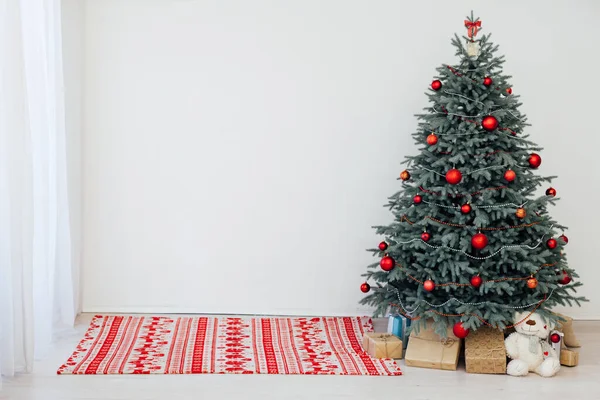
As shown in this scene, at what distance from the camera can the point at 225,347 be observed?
13.6ft

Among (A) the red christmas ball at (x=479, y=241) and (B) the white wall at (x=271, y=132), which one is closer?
(A) the red christmas ball at (x=479, y=241)

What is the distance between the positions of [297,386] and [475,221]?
1.17 meters

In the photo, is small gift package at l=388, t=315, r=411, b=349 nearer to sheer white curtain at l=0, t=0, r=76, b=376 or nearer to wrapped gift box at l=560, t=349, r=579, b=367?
wrapped gift box at l=560, t=349, r=579, b=367

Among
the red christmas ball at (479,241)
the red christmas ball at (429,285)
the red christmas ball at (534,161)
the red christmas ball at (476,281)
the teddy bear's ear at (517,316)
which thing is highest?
the red christmas ball at (534,161)

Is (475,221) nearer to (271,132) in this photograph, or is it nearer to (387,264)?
(387,264)

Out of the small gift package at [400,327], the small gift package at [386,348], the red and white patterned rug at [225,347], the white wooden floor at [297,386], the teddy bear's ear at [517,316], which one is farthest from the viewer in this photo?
the small gift package at [400,327]

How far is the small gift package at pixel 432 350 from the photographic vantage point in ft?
12.7

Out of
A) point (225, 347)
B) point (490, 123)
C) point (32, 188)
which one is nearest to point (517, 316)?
point (490, 123)

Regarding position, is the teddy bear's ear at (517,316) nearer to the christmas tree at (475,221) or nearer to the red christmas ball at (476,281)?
the christmas tree at (475,221)

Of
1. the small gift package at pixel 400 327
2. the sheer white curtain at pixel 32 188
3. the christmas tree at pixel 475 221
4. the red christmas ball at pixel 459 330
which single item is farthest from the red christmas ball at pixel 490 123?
the sheer white curtain at pixel 32 188

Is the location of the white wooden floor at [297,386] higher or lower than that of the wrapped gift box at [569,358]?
lower

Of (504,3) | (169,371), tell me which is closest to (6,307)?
(169,371)

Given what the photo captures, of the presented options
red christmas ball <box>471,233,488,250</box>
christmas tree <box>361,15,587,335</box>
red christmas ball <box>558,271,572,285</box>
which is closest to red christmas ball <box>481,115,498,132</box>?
christmas tree <box>361,15,587,335</box>

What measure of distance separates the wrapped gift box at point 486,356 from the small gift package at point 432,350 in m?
0.07
